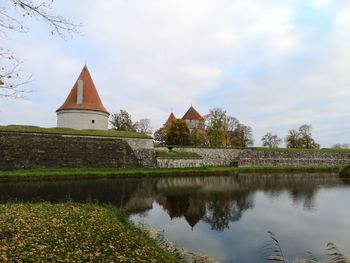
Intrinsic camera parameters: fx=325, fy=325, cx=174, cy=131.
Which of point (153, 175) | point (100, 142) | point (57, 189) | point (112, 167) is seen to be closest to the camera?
point (57, 189)

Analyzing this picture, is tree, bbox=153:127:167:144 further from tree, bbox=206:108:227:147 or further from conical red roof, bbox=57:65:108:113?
conical red roof, bbox=57:65:108:113

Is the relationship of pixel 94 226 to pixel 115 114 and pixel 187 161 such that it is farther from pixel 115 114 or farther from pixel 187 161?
pixel 115 114

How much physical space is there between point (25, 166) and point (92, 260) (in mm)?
20964

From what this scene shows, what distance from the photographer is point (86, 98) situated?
34.9 metres

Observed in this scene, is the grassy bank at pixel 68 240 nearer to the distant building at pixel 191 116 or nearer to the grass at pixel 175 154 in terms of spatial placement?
the grass at pixel 175 154

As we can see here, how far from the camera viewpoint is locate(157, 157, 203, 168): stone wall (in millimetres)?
31919

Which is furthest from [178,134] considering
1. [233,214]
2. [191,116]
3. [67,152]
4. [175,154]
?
[233,214]

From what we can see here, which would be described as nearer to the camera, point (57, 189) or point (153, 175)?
point (57, 189)

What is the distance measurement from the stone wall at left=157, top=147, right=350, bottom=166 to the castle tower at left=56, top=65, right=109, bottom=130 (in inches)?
301

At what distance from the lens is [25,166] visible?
2395cm

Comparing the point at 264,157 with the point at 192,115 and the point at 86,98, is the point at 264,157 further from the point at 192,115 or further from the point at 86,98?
the point at 192,115

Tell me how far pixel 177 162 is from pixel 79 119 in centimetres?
1115

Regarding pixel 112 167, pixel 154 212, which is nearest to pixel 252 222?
pixel 154 212

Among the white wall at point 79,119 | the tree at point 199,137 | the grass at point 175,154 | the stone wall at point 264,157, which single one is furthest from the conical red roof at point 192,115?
the white wall at point 79,119
